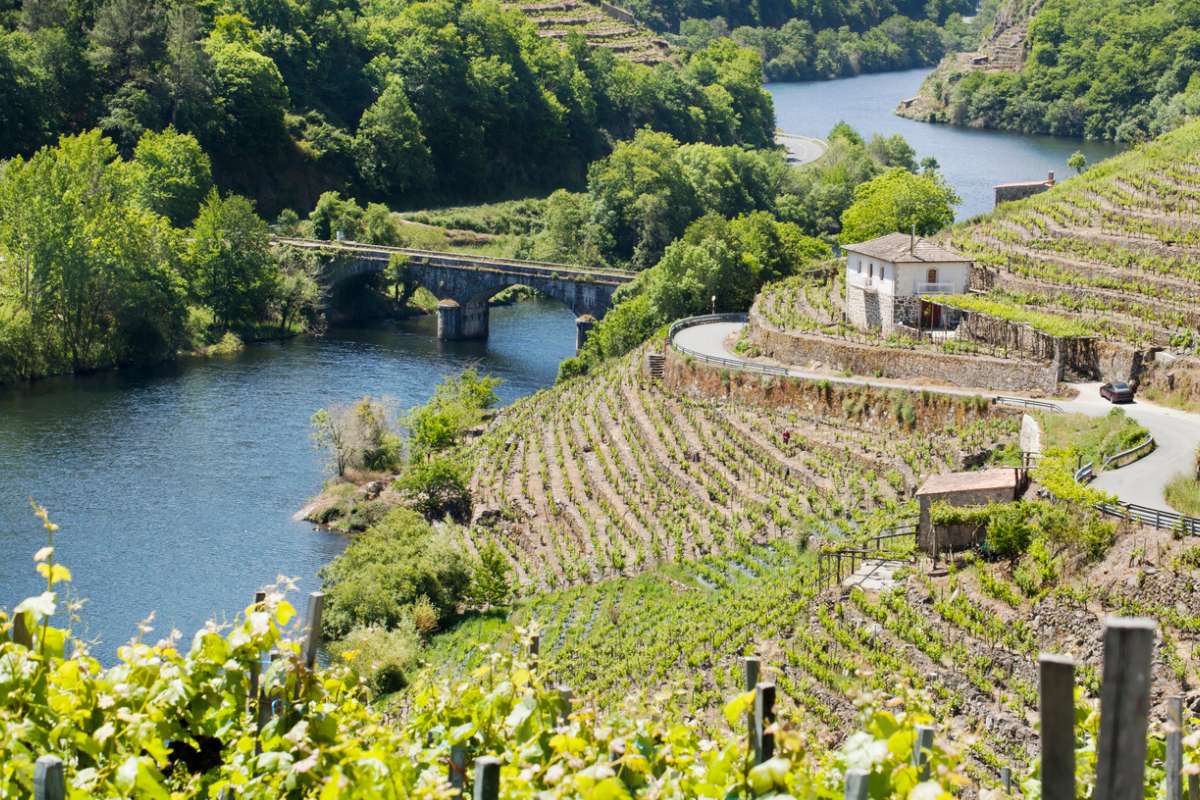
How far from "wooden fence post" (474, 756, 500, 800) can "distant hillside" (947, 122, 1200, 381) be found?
143ft

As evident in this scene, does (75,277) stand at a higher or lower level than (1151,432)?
higher

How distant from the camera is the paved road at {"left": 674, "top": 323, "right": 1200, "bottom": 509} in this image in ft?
118

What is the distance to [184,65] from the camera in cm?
11375

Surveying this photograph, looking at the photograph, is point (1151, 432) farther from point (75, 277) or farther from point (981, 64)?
point (981, 64)

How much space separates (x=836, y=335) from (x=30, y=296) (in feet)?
145

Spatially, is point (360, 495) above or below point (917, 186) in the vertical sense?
below

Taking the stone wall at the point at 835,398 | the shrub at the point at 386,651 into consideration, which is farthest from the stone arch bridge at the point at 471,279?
the shrub at the point at 386,651

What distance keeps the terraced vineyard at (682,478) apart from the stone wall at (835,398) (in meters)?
0.21

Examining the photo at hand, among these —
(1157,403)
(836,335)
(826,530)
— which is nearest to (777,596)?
(826,530)

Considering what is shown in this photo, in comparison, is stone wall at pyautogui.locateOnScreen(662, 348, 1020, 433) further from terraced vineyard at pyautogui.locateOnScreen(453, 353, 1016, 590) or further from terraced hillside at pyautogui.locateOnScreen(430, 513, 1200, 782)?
terraced hillside at pyautogui.locateOnScreen(430, 513, 1200, 782)

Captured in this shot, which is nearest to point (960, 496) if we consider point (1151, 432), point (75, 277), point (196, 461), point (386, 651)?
point (1151, 432)

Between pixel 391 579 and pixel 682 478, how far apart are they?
11.0 metres

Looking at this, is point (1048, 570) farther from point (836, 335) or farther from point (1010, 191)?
point (1010, 191)

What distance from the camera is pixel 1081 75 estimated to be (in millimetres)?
164375
